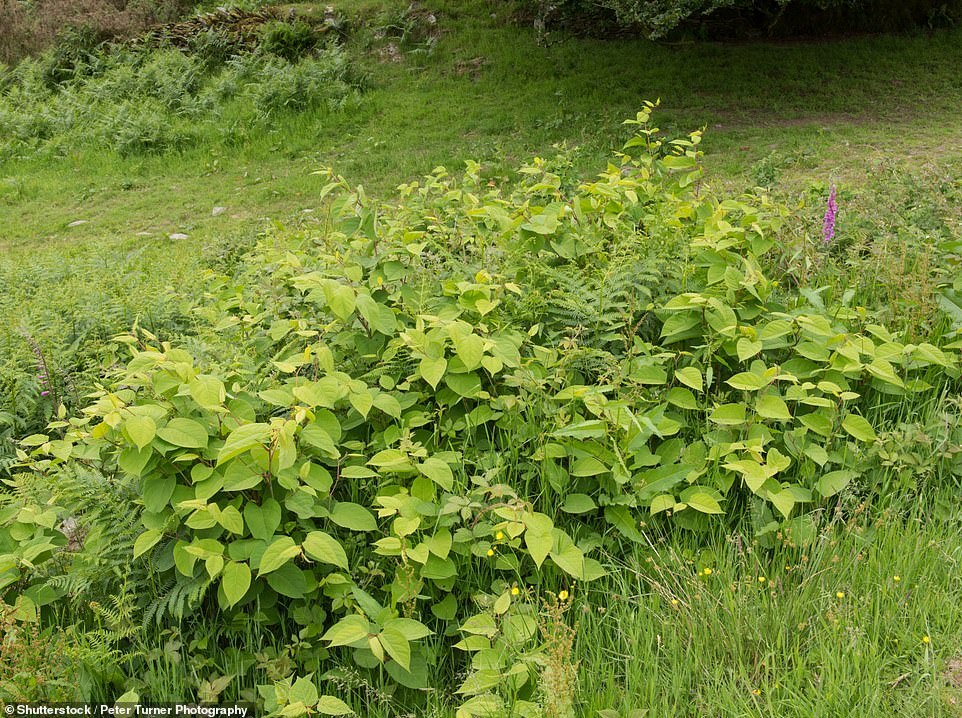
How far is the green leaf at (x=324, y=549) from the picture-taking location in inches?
92.4

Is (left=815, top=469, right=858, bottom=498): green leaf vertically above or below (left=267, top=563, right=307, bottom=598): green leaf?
above

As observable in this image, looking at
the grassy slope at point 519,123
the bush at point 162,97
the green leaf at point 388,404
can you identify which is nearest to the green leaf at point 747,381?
the green leaf at point 388,404

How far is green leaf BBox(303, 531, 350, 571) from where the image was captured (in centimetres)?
235

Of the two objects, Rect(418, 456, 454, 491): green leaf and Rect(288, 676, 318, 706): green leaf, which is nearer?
Rect(288, 676, 318, 706): green leaf

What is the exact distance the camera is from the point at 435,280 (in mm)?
3725

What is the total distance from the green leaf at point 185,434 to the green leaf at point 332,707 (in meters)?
0.82

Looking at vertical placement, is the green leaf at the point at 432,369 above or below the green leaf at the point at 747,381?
above

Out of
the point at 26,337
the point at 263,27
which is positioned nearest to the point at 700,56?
the point at 263,27

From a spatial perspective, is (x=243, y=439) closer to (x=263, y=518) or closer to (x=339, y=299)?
(x=263, y=518)

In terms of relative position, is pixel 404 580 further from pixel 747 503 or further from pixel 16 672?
pixel 747 503

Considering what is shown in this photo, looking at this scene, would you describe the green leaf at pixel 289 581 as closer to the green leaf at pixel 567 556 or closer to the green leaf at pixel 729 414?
the green leaf at pixel 567 556

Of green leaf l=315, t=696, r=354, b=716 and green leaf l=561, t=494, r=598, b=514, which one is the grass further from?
green leaf l=315, t=696, r=354, b=716

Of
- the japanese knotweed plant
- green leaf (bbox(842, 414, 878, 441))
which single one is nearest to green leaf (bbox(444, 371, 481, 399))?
the japanese knotweed plant

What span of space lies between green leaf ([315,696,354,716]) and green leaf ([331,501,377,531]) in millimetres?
527
